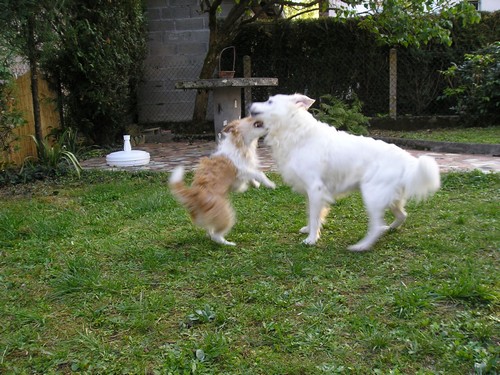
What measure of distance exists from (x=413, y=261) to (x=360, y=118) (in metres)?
6.94

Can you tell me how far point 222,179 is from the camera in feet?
14.1

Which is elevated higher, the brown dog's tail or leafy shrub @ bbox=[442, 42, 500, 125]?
leafy shrub @ bbox=[442, 42, 500, 125]

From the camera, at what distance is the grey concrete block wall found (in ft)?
44.9

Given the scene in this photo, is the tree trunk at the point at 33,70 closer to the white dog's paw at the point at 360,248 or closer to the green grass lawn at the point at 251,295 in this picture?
the green grass lawn at the point at 251,295

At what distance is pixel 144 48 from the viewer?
12.1 metres

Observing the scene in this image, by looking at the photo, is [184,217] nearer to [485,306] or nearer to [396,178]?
[396,178]

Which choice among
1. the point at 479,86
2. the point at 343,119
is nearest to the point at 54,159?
the point at 343,119

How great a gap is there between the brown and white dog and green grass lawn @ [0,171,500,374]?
29 centimetres

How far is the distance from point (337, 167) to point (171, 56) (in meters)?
10.8

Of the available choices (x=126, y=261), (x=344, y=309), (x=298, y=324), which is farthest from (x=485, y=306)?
(x=126, y=261)

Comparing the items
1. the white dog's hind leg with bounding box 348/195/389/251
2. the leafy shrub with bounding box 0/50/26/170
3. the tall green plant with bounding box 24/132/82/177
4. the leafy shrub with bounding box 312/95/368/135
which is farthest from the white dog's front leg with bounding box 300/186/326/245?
the leafy shrub with bounding box 312/95/368/135

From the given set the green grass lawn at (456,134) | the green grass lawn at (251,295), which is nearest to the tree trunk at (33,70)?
the green grass lawn at (251,295)

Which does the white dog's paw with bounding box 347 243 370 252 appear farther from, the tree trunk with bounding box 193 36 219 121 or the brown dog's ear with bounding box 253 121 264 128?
the tree trunk with bounding box 193 36 219 121

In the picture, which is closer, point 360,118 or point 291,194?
point 291,194
